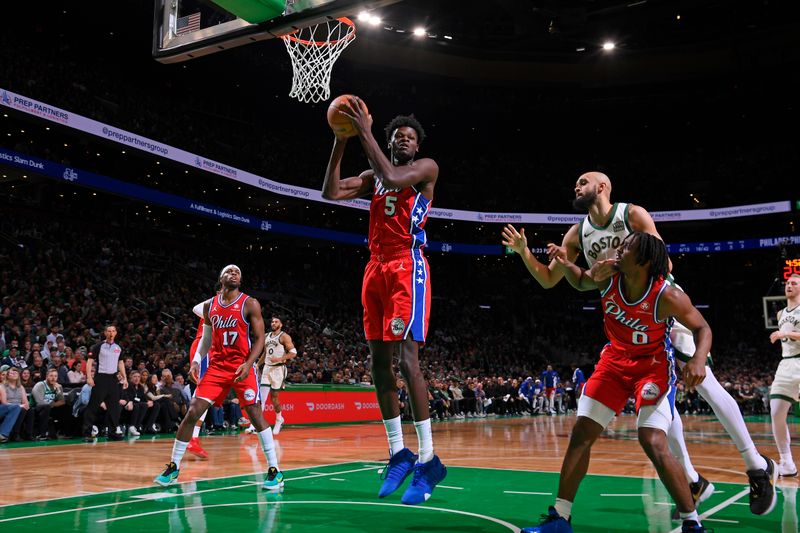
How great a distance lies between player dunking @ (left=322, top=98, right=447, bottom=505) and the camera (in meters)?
4.66

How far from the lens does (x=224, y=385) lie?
21.8 ft

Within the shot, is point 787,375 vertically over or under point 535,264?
under

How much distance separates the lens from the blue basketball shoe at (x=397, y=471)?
15.0 feet

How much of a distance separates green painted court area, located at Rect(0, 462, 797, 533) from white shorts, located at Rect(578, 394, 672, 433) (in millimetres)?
808

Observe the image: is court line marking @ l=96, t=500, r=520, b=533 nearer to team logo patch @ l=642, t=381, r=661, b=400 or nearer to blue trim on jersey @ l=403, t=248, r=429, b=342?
team logo patch @ l=642, t=381, r=661, b=400

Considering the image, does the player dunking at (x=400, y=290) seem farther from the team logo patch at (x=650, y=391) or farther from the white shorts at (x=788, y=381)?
the white shorts at (x=788, y=381)

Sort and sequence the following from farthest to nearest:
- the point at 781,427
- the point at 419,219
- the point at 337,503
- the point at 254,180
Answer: the point at 254,180
the point at 781,427
the point at 337,503
the point at 419,219

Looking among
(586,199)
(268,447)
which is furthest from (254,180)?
(586,199)

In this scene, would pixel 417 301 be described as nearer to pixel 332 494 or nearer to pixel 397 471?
pixel 397 471

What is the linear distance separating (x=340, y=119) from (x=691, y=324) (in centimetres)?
250

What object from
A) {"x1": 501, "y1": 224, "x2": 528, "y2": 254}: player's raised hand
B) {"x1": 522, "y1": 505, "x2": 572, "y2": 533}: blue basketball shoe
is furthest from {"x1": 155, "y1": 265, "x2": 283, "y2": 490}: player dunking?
{"x1": 522, "y1": 505, "x2": 572, "y2": 533}: blue basketball shoe

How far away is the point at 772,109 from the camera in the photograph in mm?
35344

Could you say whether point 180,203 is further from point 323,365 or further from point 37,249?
point 323,365

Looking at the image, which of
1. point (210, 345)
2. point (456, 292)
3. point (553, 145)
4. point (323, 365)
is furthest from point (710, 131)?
→ point (210, 345)
